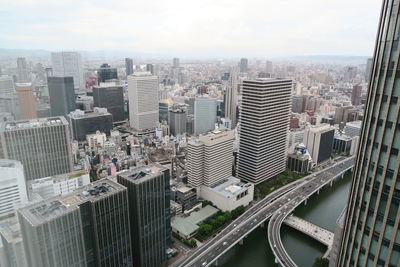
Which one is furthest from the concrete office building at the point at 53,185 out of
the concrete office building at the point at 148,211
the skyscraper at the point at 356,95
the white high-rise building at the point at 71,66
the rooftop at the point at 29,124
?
the skyscraper at the point at 356,95

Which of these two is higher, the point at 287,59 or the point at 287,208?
the point at 287,59

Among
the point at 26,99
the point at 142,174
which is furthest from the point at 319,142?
the point at 26,99

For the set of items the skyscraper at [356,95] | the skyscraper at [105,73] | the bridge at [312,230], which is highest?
the skyscraper at [105,73]

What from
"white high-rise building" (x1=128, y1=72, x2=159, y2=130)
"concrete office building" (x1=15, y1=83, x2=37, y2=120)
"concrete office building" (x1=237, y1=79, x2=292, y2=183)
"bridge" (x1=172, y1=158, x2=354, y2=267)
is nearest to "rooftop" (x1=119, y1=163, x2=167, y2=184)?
"bridge" (x1=172, y1=158, x2=354, y2=267)

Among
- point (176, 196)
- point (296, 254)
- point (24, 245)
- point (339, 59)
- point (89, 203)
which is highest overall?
point (339, 59)

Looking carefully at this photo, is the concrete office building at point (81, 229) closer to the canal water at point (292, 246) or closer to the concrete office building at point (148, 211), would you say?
the concrete office building at point (148, 211)

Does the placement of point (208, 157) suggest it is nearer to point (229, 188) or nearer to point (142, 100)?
point (229, 188)

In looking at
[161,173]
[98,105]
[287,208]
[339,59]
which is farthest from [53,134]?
[339,59]

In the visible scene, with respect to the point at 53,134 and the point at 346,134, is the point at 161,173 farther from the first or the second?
the point at 346,134
